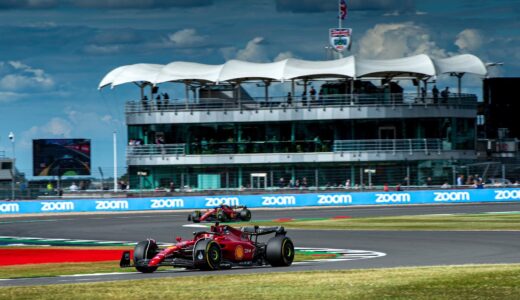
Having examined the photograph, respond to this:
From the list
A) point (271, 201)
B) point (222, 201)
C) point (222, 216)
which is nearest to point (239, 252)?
point (222, 216)

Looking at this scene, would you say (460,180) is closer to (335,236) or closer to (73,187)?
(73,187)

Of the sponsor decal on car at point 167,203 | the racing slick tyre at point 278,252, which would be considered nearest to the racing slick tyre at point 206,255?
the racing slick tyre at point 278,252

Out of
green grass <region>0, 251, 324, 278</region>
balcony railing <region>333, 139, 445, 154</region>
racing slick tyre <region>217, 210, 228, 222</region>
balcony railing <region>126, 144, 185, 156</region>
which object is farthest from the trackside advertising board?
green grass <region>0, 251, 324, 278</region>

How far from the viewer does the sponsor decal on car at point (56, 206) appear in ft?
219

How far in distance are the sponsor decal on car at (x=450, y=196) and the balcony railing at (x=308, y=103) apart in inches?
572

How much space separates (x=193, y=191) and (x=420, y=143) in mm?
17410

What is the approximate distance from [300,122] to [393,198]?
16.2 meters

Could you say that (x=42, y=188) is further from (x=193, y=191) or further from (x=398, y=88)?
(x=398, y=88)

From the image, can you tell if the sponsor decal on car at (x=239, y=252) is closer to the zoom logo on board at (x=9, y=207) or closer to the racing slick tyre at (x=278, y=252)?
the racing slick tyre at (x=278, y=252)

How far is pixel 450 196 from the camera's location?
6800 cm

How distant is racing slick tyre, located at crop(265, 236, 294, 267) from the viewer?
24109mm

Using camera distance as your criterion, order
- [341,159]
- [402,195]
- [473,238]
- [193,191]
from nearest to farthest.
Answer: [473,238] < [402,195] < [193,191] < [341,159]

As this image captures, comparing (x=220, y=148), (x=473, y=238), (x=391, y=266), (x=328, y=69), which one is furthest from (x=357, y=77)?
(x=391, y=266)

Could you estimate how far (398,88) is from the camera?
286 feet
